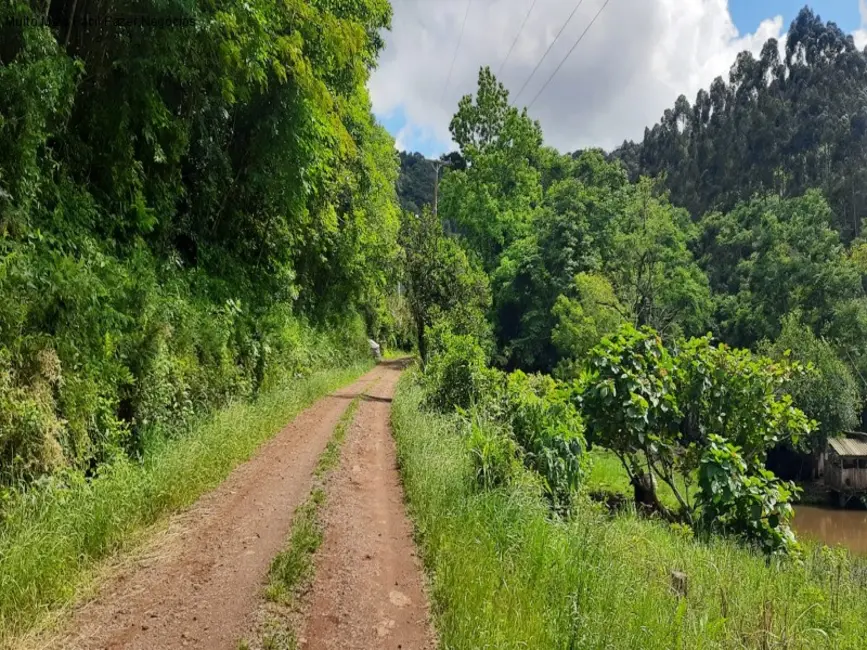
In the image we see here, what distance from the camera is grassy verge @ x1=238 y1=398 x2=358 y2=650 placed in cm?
342

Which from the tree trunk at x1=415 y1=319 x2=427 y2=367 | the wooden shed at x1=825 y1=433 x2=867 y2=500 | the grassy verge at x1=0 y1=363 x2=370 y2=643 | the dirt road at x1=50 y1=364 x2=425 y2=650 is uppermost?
the tree trunk at x1=415 y1=319 x2=427 y2=367

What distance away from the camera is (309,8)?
341 inches

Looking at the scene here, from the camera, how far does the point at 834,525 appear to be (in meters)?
22.7

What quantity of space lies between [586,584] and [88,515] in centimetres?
414

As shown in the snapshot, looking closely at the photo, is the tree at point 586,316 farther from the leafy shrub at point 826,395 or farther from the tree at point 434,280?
the tree at point 434,280

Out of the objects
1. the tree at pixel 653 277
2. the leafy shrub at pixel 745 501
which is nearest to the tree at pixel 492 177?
the tree at pixel 653 277

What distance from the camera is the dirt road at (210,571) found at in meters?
3.41

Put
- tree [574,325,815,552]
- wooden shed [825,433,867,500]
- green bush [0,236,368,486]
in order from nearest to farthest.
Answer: green bush [0,236,368,486], tree [574,325,815,552], wooden shed [825,433,867,500]

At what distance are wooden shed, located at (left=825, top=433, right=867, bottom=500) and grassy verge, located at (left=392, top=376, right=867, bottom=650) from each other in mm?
22875

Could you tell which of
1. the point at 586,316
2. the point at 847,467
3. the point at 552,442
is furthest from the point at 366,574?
the point at 847,467

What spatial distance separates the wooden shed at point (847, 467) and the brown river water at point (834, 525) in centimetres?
111

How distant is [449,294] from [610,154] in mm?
78500

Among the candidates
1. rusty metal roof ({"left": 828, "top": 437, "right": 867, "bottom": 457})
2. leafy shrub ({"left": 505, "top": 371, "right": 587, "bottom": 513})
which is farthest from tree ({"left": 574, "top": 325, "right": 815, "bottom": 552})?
rusty metal roof ({"left": 828, "top": 437, "right": 867, "bottom": 457})

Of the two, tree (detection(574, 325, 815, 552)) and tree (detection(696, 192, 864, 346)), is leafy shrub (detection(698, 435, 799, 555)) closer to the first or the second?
tree (detection(574, 325, 815, 552))
